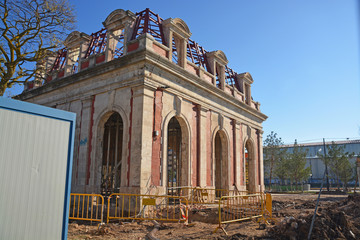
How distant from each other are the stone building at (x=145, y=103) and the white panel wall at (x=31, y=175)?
276 inches

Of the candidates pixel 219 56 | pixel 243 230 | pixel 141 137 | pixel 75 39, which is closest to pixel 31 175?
pixel 243 230

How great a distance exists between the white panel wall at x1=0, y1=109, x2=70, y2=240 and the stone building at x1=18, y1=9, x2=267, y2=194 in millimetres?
7009

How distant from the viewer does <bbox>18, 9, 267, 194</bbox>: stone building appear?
1332 cm

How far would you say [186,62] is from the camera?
54.2 ft

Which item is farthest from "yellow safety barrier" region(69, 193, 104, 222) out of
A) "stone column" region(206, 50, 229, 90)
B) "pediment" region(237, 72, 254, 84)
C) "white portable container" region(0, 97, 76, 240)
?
"pediment" region(237, 72, 254, 84)

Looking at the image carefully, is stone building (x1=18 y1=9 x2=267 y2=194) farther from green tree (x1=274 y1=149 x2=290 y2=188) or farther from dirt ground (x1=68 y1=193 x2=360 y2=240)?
green tree (x1=274 y1=149 x2=290 y2=188)

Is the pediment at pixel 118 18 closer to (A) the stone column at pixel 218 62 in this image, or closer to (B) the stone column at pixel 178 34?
(B) the stone column at pixel 178 34

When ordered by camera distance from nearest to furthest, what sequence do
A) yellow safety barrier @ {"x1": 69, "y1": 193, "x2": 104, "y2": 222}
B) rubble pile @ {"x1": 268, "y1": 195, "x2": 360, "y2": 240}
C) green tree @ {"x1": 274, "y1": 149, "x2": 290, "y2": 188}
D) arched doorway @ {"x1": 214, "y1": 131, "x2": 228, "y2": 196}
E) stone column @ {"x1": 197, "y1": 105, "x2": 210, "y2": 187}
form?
rubble pile @ {"x1": 268, "y1": 195, "x2": 360, "y2": 240}
yellow safety barrier @ {"x1": 69, "y1": 193, "x2": 104, "y2": 222}
stone column @ {"x1": 197, "y1": 105, "x2": 210, "y2": 187}
arched doorway @ {"x1": 214, "y1": 131, "x2": 228, "y2": 196}
green tree @ {"x1": 274, "y1": 149, "x2": 290, "y2": 188}

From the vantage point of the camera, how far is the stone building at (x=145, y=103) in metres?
13.3

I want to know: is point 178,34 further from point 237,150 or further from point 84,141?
point 237,150

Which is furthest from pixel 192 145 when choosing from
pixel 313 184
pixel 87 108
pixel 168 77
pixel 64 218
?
pixel 313 184

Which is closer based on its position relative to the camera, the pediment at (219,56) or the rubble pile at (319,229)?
the rubble pile at (319,229)

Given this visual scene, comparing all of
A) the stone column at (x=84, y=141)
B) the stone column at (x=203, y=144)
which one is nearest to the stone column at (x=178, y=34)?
the stone column at (x=203, y=144)

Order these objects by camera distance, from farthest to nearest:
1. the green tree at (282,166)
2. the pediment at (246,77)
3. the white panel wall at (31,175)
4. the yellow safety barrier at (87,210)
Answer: the green tree at (282,166)
the pediment at (246,77)
the yellow safety barrier at (87,210)
the white panel wall at (31,175)
